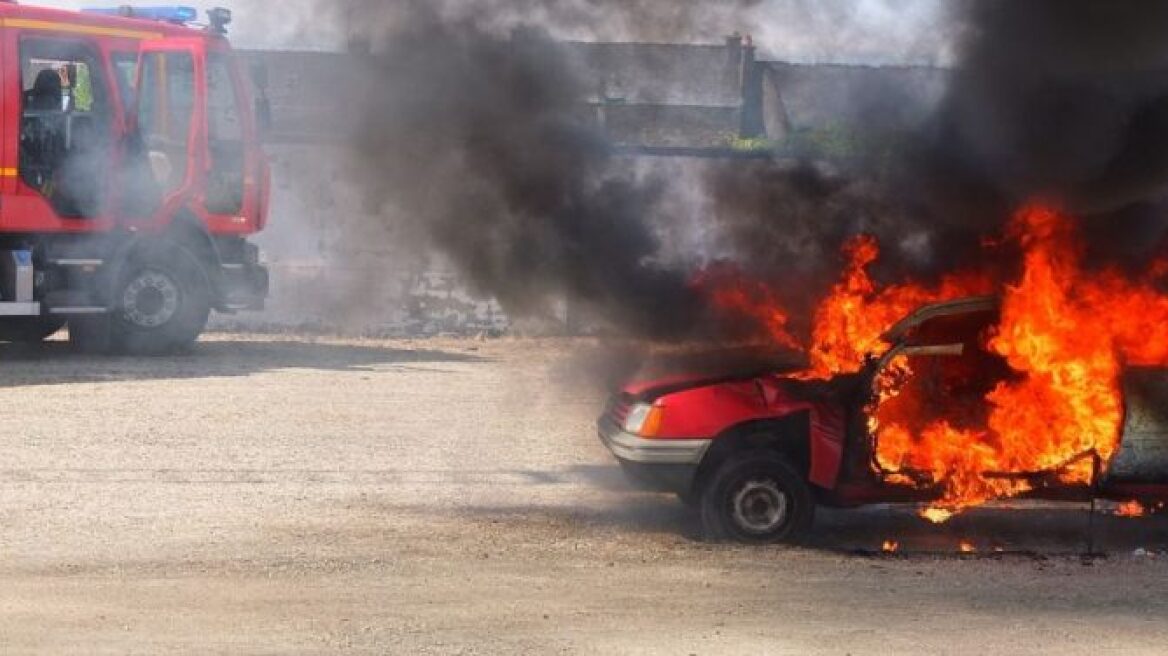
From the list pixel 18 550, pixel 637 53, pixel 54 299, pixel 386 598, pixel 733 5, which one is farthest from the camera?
pixel 54 299

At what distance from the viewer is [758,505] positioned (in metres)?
9.66

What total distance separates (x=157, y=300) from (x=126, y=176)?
152 centimetres

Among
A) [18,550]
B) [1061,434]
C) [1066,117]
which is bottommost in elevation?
[18,550]

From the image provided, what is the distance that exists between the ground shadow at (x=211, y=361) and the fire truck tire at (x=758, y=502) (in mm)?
9588

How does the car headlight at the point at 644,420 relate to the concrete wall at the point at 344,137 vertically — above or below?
below

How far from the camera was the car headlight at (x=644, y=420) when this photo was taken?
9734 millimetres

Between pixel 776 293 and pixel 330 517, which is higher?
pixel 776 293

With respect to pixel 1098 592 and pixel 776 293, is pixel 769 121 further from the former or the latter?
pixel 1098 592

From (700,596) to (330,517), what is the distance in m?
2.97

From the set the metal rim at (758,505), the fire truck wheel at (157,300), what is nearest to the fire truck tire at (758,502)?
the metal rim at (758,505)

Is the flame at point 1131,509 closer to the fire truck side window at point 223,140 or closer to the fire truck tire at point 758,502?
the fire truck tire at point 758,502

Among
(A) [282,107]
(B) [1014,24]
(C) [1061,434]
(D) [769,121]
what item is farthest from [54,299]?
(D) [769,121]

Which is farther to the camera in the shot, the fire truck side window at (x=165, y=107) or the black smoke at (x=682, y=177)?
the fire truck side window at (x=165, y=107)

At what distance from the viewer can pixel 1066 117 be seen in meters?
11.7
